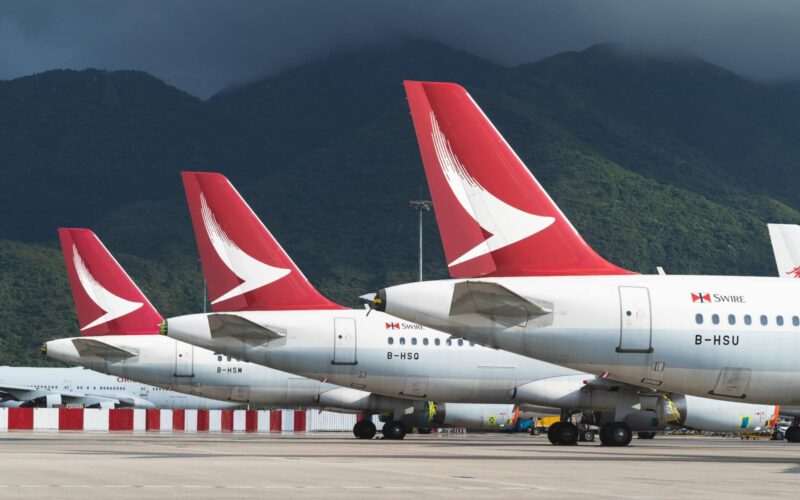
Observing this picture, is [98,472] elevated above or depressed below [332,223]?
below

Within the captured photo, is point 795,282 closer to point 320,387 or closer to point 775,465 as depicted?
point 775,465

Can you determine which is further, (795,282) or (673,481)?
(795,282)

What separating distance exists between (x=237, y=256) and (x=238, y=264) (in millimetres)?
282

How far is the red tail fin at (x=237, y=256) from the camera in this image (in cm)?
4209

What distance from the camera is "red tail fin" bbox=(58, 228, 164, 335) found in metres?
53.2

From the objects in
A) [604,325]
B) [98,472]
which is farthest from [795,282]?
[98,472]

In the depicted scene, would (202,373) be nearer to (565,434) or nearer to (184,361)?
(184,361)

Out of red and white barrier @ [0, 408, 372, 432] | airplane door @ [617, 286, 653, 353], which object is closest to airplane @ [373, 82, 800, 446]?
airplane door @ [617, 286, 653, 353]

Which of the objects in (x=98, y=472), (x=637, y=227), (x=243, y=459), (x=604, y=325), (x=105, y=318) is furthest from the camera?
(x=637, y=227)

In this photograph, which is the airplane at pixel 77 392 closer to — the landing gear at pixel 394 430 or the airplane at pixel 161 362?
the airplane at pixel 161 362

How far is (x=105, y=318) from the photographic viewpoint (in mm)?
53281

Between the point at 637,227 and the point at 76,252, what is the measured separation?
363 feet

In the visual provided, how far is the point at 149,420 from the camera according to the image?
69062 millimetres

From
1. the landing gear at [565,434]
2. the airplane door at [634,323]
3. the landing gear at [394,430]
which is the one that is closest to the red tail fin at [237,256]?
the landing gear at [394,430]
